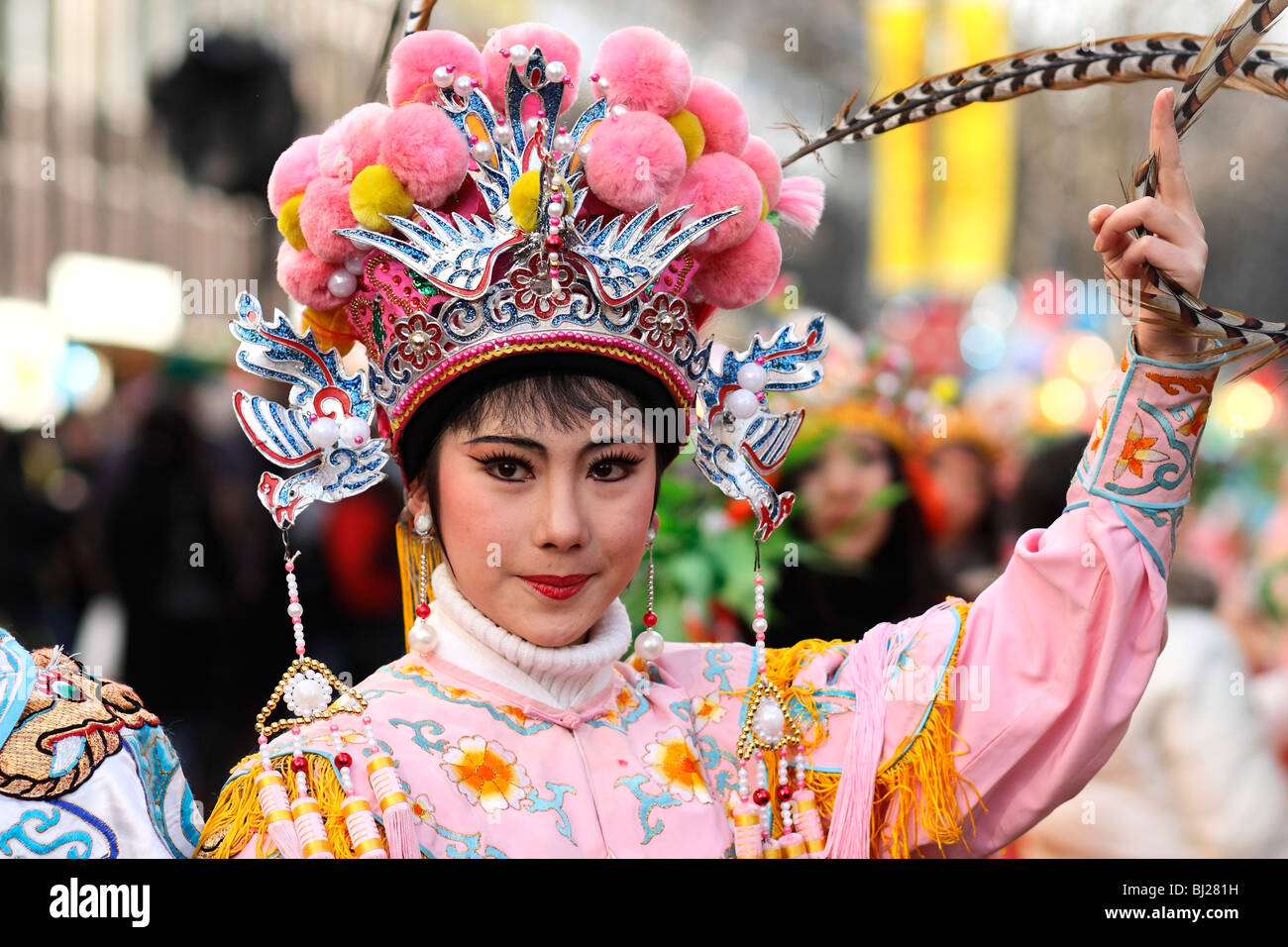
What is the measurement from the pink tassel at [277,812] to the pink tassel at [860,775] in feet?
2.92

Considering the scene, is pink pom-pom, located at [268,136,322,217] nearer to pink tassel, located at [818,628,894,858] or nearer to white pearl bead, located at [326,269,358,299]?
white pearl bead, located at [326,269,358,299]

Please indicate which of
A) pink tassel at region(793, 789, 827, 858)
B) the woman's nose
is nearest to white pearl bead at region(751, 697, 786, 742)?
pink tassel at region(793, 789, 827, 858)

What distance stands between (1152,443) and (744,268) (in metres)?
0.76

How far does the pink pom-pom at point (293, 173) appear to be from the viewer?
255cm

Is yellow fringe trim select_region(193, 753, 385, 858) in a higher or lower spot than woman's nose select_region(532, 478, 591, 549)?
lower

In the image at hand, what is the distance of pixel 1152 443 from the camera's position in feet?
7.59

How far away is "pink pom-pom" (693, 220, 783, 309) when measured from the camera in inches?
102

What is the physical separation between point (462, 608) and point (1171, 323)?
1224 millimetres

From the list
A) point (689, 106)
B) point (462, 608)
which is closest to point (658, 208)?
point (689, 106)

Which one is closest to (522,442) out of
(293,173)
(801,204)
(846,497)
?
(293,173)

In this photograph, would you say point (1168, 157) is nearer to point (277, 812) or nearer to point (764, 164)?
point (764, 164)

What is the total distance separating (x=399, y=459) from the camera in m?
2.55

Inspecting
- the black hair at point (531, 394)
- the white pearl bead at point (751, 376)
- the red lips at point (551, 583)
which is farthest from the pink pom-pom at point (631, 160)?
the red lips at point (551, 583)

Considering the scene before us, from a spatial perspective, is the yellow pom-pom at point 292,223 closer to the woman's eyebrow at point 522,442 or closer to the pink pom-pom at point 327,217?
the pink pom-pom at point 327,217
